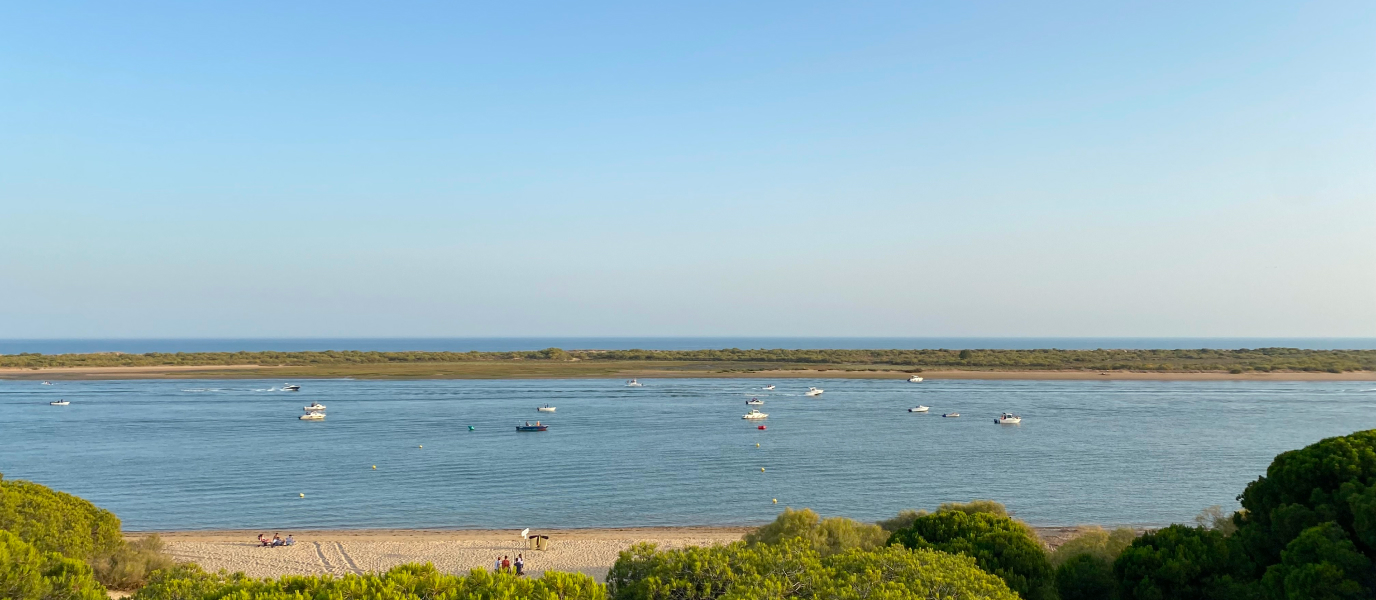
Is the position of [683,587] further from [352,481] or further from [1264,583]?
[352,481]

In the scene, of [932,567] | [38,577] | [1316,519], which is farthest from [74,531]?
[1316,519]

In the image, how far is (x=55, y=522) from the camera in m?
17.9

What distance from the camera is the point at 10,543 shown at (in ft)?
41.2

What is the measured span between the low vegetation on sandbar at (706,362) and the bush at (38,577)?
369 ft

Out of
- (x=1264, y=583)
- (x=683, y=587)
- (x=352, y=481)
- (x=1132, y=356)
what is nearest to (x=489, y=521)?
(x=352, y=481)

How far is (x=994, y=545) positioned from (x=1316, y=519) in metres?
5.29

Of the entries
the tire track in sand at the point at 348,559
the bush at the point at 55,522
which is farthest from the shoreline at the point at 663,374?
the bush at the point at 55,522

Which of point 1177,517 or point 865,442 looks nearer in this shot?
point 1177,517

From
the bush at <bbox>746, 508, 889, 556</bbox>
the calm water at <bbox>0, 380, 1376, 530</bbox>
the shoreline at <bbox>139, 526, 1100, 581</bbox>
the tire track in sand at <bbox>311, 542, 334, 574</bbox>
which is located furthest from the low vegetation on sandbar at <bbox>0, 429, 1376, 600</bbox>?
the calm water at <bbox>0, 380, 1376, 530</bbox>

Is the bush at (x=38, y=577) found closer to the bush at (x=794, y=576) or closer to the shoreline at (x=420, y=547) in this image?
the bush at (x=794, y=576)

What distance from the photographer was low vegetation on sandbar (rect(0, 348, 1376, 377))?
132 metres

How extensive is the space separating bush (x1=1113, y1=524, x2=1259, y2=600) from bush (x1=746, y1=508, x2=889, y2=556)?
23.5 ft

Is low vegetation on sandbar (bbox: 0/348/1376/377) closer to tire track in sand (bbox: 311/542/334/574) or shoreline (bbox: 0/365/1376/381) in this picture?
shoreline (bbox: 0/365/1376/381)

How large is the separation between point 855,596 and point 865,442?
48.5m
